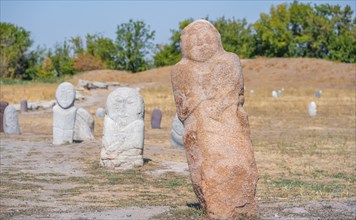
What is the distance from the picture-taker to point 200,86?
993 cm

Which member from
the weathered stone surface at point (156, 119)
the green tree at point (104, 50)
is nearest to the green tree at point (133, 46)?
the green tree at point (104, 50)

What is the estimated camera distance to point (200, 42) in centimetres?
1022

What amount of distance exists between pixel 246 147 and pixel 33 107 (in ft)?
113

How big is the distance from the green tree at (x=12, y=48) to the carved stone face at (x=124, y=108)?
6925 cm

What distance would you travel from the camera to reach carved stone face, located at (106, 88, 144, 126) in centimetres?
1852

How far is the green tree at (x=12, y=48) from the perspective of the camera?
8662cm

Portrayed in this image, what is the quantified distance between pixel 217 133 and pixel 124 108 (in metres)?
8.88

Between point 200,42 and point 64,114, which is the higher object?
point 200,42

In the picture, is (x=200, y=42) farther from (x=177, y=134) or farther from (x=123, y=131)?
(x=177, y=134)

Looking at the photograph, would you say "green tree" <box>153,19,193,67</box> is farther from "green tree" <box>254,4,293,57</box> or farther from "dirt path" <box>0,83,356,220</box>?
"dirt path" <box>0,83,356,220</box>

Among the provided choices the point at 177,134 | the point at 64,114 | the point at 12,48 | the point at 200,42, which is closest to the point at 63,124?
the point at 64,114

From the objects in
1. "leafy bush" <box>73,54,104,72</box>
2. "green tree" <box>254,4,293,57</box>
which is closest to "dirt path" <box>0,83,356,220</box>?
"green tree" <box>254,4,293,57</box>

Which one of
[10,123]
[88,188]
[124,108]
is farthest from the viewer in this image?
[10,123]

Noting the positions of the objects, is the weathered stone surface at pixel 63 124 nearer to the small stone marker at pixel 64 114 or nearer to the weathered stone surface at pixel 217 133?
the small stone marker at pixel 64 114
